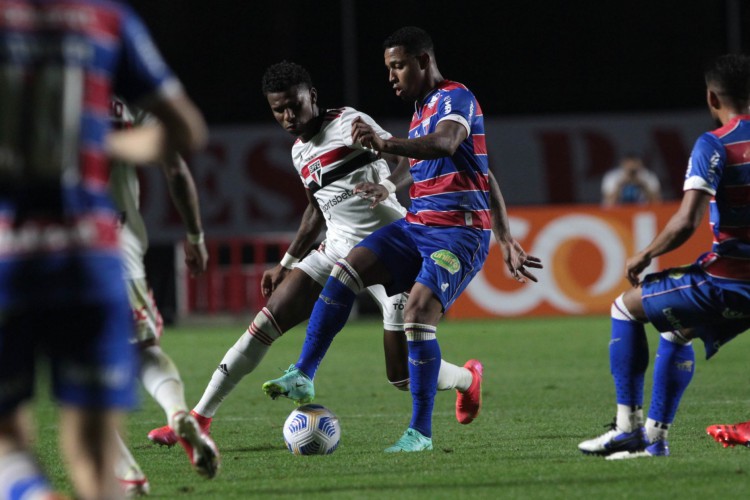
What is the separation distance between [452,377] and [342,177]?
4.37 feet

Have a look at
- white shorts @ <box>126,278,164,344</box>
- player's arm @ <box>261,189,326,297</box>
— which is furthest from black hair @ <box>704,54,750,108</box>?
player's arm @ <box>261,189,326,297</box>

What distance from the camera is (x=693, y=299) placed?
5.23m

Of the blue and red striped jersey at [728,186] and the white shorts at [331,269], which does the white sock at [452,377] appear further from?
the blue and red striped jersey at [728,186]

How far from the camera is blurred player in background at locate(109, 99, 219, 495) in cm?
479

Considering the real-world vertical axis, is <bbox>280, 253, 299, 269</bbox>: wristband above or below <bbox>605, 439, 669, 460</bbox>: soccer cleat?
above

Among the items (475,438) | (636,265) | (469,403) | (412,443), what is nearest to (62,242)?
(636,265)

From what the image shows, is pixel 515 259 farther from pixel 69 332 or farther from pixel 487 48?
pixel 487 48

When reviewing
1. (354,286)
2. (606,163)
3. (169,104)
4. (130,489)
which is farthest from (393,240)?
(606,163)

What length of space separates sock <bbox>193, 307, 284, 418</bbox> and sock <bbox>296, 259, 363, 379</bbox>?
0.65ft

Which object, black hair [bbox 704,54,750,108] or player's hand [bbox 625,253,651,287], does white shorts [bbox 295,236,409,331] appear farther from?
black hair [bbox 704,54,750,108]

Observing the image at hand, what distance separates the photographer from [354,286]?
21.6 ft

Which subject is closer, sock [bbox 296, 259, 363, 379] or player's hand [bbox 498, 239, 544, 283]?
player's hand [bbox 498, 239, 544, 283]

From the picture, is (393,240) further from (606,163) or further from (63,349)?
(606,163)

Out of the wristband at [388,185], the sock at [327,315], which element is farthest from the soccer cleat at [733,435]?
the wristband at [388,185]
